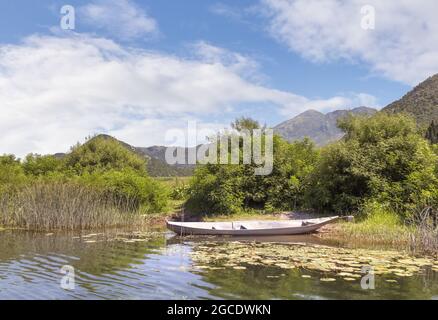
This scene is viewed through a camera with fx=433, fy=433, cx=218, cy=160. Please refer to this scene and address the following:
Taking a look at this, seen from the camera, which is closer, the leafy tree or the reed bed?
the reed bed

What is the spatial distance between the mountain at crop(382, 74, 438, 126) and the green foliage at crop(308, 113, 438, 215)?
129 feet

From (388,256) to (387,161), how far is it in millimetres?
8740

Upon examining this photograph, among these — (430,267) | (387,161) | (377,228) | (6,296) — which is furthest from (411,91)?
(6,296)

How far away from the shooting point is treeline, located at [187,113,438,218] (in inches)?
723

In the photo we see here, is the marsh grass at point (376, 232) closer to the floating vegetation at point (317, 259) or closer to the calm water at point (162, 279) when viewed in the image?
the floating vegetation at point (317, 259)

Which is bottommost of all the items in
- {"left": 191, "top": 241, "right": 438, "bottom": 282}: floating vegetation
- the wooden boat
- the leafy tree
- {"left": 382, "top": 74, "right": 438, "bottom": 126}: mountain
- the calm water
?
the calm water

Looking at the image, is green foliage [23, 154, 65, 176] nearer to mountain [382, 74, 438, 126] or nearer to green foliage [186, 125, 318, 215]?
green foliage [186, 125, 318, 215]

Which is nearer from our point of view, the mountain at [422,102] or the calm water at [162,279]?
the calm water at [162,279]

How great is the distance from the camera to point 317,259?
438 inches

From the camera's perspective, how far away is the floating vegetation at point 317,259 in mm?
9797

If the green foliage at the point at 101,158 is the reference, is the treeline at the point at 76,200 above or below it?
below

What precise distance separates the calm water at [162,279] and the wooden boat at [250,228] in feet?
11.9

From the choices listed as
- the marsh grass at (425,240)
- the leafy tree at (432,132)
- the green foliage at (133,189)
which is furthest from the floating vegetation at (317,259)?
the leafy tree at (432,132)

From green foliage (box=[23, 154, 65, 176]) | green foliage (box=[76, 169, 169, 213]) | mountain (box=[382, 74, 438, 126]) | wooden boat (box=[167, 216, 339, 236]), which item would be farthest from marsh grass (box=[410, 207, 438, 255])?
mountain (box=[382, 74, 438, 126])
